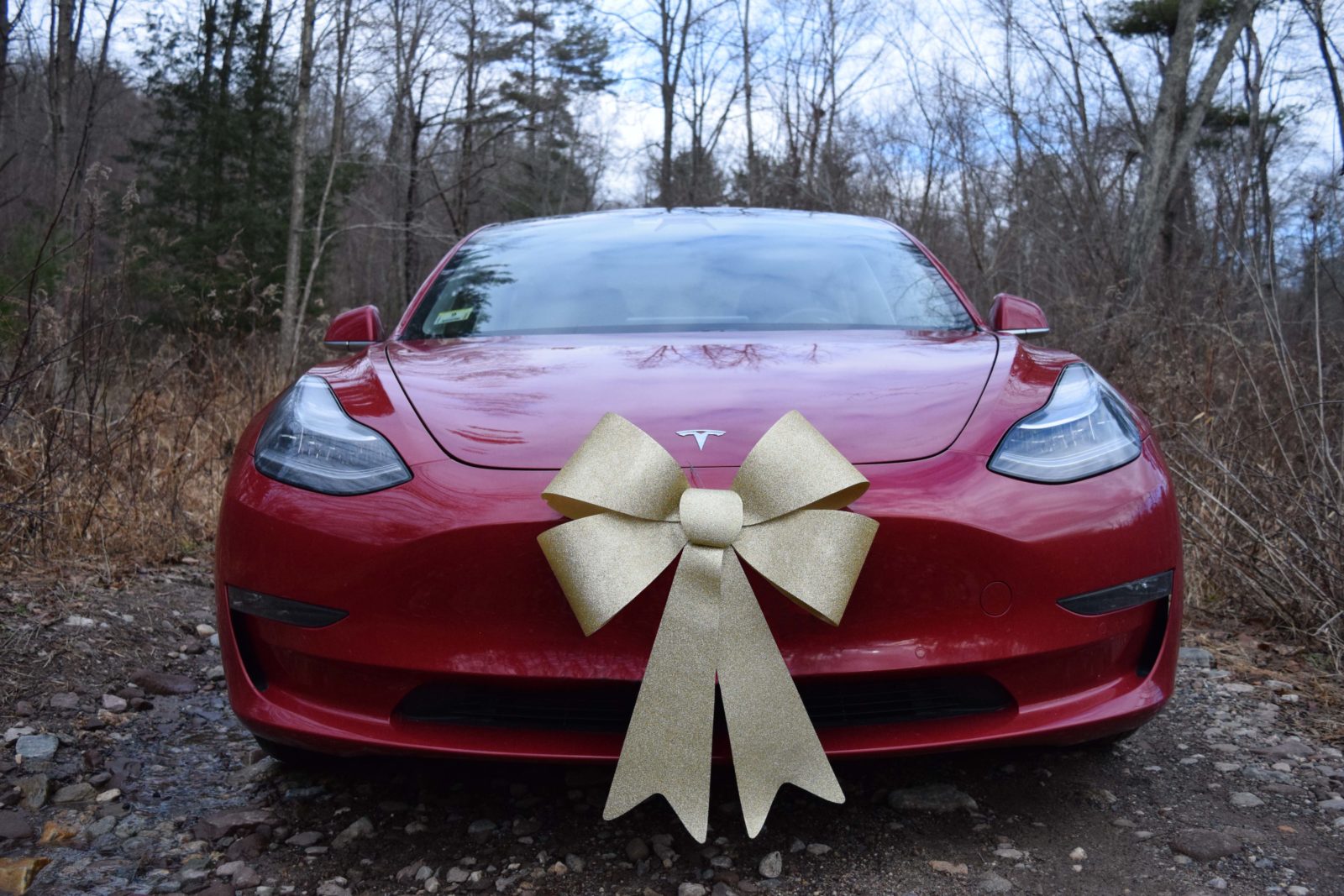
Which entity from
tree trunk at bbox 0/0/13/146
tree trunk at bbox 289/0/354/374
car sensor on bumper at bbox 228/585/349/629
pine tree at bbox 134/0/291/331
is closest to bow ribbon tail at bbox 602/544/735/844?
car sensor on bumper at bbox 228/585/349/629

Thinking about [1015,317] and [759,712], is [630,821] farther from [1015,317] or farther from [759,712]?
[1015,317]

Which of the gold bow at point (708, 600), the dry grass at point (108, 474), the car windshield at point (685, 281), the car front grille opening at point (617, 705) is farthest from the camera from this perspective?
the dry grass at point (108, 474)

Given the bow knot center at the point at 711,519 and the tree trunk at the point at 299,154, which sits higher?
the tree trunk at the point at 299,154

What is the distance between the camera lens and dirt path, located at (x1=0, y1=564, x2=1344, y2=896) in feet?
4.96

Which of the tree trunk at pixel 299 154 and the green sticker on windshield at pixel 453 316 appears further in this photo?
the tree trunk at pixel 299 154

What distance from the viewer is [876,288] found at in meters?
2.62

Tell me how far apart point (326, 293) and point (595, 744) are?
785 inches

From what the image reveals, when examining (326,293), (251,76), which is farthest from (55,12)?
(326,293)

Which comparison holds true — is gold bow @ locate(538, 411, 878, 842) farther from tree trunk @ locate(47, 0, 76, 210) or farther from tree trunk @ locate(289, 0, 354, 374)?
tree trunk @ locate(289, 0, 354, 374)

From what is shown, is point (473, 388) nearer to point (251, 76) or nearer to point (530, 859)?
point (530, 859)

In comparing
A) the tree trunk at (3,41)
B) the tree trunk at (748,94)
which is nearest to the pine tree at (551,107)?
the tree trunk at (748,94)

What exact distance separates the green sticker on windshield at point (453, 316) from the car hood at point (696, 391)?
15.0 inches

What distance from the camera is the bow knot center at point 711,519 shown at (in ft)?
4.48

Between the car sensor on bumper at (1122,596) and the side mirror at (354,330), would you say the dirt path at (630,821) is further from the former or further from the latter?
the side mirror at (354,330)
